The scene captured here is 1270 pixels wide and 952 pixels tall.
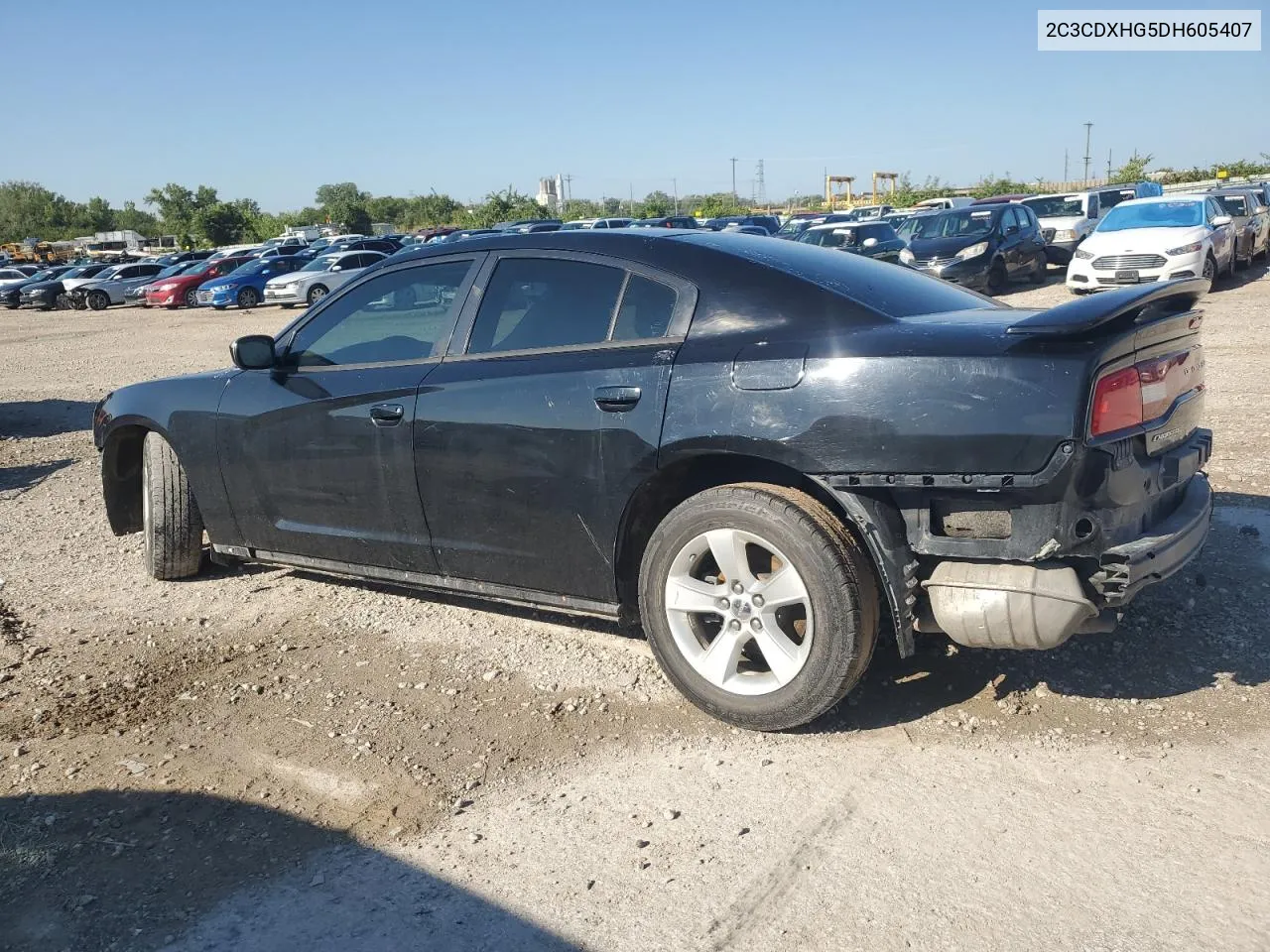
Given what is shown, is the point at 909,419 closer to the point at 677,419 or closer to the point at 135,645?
the point at 677,419

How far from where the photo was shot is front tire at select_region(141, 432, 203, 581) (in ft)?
17.4

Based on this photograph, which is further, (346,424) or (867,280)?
(346,424)

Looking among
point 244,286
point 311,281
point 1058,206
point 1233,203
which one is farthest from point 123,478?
point 244,286

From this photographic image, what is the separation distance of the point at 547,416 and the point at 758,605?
1.02 m

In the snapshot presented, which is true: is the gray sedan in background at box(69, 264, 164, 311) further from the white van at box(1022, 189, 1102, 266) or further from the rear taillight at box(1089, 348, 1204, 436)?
the rear taillight at box(1089, 348, 1204, 436)

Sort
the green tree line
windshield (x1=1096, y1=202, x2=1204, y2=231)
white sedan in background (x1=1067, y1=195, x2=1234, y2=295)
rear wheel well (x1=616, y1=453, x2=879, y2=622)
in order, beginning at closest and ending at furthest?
rear wheel well (x1=616, y1=453, x2=879, y2=622), white sedan in background (x1=1067, y1=195, x2=1234, y2=295), windshield (x1=1096, y1=202, x2=1204, y2=231), the green tree line

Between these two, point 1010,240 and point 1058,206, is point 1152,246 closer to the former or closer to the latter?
Result: point 1010,240

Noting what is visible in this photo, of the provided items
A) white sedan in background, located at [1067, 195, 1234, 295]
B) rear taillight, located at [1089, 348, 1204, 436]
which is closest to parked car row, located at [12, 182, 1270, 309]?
white sedan in background, located at [1067, 195, 1234, 295]

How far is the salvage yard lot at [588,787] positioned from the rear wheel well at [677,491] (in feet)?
1.54

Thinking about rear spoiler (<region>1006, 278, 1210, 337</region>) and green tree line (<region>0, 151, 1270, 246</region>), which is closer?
rear spoiler (<region>1006, 278, 1210, 337</region>)

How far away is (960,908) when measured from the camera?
267 centimetres

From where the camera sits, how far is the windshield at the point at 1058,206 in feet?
84.5

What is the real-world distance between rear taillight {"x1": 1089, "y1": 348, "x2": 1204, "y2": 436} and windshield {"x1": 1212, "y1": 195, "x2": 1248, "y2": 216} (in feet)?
65.0

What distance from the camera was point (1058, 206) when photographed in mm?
26281
